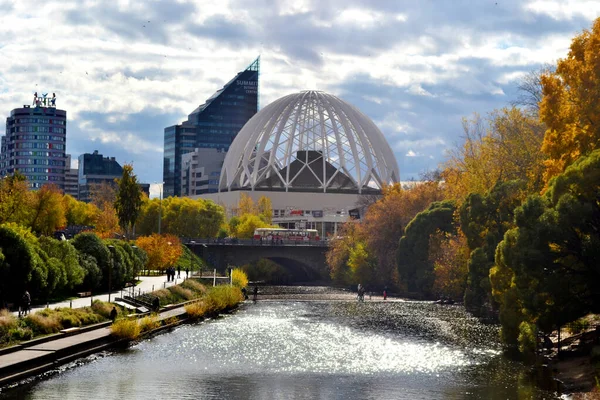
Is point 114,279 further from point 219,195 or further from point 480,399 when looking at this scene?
point 219,195

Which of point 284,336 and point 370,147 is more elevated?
point 370,147

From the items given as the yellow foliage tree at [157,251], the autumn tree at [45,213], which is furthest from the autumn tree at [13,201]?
the yellow foliage tree at [157,251]

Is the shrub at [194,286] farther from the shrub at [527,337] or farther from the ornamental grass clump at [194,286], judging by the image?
the shrub at [527,337]

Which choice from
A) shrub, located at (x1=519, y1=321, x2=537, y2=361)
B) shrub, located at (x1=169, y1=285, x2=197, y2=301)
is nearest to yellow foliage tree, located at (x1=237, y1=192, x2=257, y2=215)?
shrub, located at (x1=169, y1=285, x2=197, y2=301)

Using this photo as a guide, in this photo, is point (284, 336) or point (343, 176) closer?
point (284, 336)

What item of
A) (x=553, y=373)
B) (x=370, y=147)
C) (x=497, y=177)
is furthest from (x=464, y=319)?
(x=370, y=147)

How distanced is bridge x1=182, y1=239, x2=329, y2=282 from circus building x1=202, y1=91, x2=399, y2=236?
45.1 meters

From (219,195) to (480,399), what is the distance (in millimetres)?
137179

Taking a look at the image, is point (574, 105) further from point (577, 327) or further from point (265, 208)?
point (265, 208)

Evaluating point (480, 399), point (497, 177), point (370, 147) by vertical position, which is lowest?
point (480, 399)

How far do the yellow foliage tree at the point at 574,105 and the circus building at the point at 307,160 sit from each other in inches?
4459

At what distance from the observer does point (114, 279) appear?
6419 centimetres

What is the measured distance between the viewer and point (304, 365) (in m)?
37.1

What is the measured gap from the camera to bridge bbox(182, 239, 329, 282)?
350 feet
